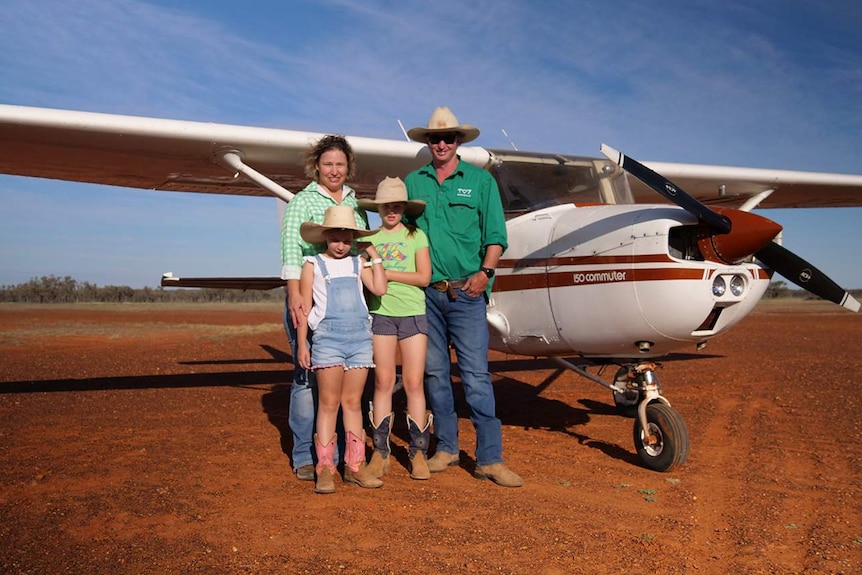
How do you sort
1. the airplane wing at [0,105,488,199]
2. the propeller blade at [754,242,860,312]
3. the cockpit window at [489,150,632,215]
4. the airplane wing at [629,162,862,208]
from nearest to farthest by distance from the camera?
the propeller blade at [754,242,860,312] → the cockpit window at [489,150,632,215] → the airplane wing at [0,105,488,199] → the airplane wing at [629,162,862,208]

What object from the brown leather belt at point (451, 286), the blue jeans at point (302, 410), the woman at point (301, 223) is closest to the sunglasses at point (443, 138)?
the woman at point (301, 223)

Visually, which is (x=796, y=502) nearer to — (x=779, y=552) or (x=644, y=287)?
(x=779, y=552)

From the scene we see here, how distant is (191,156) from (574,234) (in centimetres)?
→ 401

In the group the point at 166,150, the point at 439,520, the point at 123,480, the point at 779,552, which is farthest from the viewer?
the point at 166,150

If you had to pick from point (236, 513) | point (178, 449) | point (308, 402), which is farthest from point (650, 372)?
point (178, 449)

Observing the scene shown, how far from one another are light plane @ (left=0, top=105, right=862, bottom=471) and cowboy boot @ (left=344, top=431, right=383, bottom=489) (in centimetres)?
173

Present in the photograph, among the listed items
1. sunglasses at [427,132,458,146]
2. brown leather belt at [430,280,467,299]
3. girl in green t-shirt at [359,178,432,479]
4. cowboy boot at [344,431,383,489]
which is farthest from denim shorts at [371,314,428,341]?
sunglasses at [427,132,458,146]

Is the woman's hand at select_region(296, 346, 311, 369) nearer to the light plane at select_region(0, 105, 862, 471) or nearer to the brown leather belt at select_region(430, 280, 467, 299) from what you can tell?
the brown leather belt at select_region(430, 280, 467, 299)

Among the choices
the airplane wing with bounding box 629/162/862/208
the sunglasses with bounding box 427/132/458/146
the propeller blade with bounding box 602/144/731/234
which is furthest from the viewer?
the airplane wing with bounding box 629/162/862/208

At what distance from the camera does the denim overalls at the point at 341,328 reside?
405cm

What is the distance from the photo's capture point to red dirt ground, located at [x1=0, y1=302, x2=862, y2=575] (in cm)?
299

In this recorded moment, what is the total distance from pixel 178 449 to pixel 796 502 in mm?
4290

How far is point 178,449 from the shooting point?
17.0ft

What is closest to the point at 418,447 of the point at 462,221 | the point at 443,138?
the point at 462,221
